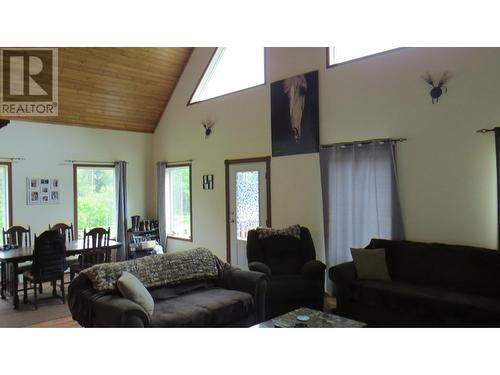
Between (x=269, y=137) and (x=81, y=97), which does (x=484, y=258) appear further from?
(x=81, y=97)

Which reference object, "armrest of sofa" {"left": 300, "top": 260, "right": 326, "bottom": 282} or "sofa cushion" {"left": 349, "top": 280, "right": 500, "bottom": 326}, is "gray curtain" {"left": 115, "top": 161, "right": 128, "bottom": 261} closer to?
"armrest of sofa" {"left": 300, "top": 260, "right": 326, "bottom": 282}

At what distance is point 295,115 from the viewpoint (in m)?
5.19

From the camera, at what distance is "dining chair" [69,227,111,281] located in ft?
16.4

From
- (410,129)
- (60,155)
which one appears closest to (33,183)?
(60,155)

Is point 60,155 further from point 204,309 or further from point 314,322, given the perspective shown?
point 314,322

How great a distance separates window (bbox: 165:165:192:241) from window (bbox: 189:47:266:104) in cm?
143

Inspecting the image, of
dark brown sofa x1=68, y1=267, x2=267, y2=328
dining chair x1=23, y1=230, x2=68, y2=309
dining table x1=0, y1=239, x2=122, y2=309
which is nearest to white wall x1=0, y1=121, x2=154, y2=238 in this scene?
dining table x1=0, y1=239, x2=122, y2=309

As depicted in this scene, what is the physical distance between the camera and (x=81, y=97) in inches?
249

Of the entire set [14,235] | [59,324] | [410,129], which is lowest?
[59,324]

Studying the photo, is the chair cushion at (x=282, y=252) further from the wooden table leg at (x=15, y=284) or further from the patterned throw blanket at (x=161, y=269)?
the wooden table leg at (x=15, y=284)

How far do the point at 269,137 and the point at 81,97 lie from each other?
3347mm

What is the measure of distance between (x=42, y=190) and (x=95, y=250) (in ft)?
6.76

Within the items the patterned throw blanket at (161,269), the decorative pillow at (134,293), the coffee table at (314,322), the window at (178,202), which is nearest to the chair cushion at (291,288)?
the patterned throw blanket at (161,269)

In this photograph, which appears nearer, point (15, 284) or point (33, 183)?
point (15, 284)
